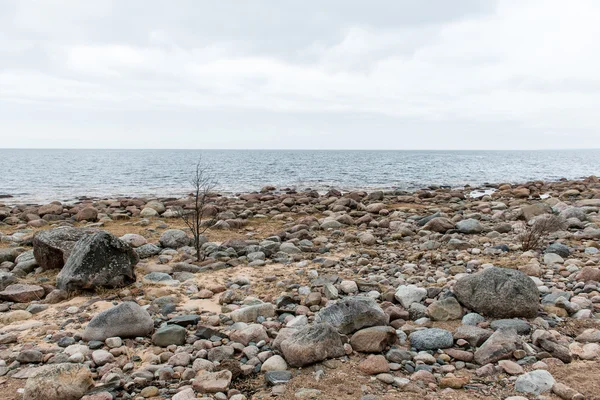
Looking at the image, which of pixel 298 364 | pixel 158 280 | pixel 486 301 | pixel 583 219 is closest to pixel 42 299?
pixel 158 280

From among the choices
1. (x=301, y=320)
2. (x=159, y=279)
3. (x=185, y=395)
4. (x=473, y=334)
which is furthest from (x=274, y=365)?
(x=159, y=279)

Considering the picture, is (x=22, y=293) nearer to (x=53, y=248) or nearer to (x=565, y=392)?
(x=53, y=248)

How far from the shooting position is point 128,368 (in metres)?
3.79

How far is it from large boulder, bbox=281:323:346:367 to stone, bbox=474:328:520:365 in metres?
1.31

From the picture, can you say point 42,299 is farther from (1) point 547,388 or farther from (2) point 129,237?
(1) point 547,388

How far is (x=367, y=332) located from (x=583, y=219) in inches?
356

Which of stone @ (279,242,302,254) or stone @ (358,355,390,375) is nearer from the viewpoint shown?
stone @ (358,355,390,375)

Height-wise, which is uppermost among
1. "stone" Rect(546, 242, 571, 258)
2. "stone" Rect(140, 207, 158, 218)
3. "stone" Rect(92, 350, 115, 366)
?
"stone" Rect(546, 242, 571, 258)

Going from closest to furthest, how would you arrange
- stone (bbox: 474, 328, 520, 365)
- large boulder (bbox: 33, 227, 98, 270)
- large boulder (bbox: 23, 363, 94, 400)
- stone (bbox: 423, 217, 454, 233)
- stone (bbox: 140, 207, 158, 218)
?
large boulder (bbox: 23, 363, 94, 400), stone (bbox: 474, 328, 520, 365), large boulder (bbox: 33, 227, 98, 270), stone (bbox: 423, 217, 454, 233), stone (bbox: 140, 207, 158, 218)

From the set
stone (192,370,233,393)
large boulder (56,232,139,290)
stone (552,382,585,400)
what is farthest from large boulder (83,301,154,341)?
stone (552,382,585,400)

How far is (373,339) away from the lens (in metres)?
4.07

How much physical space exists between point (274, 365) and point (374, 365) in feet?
3.05

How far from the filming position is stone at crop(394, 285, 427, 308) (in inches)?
207

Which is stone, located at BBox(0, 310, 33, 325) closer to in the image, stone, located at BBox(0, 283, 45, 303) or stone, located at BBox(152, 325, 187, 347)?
stone, located at BBox(0, 283, 45, 303)
